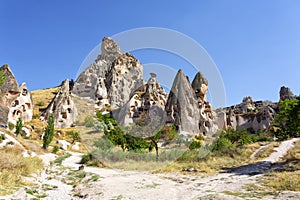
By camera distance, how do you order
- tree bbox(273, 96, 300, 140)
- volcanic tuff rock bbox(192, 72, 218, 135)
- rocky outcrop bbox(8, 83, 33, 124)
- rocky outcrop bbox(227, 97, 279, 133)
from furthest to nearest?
rocky outcrop bbox(227, 97, 279, 133) → volcanic tuff rock bbox(192, 72, 218, 135) → rocky outcrop bbox(8, 83, 33, 124) → tree bbox(273, 96, 300, 140)

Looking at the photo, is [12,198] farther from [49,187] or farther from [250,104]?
[250,104]

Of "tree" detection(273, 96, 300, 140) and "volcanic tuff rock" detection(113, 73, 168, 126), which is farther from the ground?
"volcanic tuff rock" detection(113, 73, 168, 126)

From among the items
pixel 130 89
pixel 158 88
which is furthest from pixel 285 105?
pixel 130 89

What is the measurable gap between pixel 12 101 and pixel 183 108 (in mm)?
26729

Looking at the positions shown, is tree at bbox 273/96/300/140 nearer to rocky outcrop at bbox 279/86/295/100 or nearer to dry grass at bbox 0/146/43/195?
dry grass at bbox 0/146/43/195

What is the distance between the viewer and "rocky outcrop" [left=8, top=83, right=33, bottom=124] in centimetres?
3368

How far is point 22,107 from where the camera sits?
118 ft

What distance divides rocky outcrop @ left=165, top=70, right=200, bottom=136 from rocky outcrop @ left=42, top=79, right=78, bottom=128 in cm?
1817

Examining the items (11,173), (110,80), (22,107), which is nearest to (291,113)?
(11,173)

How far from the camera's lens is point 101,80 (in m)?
61.9

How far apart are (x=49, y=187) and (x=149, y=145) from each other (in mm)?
13983

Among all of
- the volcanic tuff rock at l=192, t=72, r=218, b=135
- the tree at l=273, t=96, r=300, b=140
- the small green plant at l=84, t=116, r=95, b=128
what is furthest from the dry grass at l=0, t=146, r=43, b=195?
the volcanic tuff rock at l=192, t=72, r=218, b=135

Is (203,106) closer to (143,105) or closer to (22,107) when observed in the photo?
(143,105)

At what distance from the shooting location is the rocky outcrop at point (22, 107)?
111 ft
